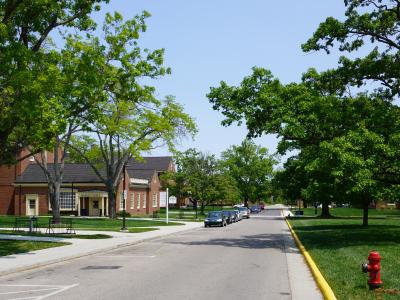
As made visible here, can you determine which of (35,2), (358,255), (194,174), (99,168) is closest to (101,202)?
(99,168)

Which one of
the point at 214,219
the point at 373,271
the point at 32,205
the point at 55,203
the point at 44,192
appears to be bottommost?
the point at 214,219

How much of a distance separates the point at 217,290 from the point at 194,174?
2118 inches

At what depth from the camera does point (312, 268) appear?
1515 centimetres

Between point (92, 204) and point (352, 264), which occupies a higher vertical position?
point (92, 204)

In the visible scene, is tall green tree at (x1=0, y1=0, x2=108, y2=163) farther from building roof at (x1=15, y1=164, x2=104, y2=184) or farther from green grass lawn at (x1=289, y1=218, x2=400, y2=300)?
building roof at (x1=15, y1=164, x2=104, y2=184)

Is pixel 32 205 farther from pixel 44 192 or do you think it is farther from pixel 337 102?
pixel 337 102

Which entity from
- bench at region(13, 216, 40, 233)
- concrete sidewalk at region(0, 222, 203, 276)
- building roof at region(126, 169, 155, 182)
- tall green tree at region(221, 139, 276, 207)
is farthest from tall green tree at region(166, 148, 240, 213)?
tall green tree at region(221, 139, 276, 207)

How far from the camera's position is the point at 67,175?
209 feet

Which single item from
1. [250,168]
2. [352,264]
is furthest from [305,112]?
[250,168]

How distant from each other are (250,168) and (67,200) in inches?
2614

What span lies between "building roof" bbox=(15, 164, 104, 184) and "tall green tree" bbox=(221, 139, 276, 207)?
59056mm

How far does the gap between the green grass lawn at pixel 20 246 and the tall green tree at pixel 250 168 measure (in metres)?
97.5

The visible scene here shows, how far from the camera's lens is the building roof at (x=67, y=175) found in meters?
61.9

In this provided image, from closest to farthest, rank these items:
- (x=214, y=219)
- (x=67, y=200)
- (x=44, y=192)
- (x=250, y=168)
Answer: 1. (x=214, y=219)
2. (x=44, y=192)
3. (x=67, y=200)
4. (x=250, y=168)
